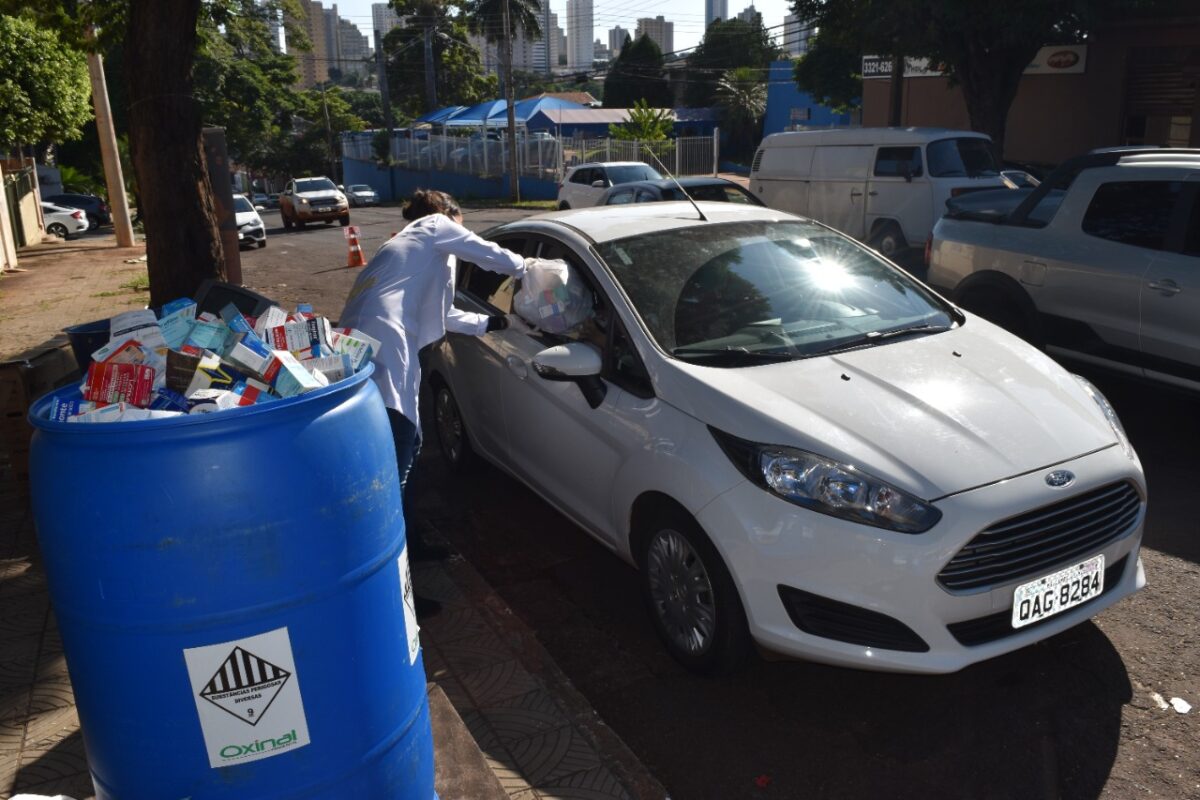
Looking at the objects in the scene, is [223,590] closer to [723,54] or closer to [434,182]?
[434,182]

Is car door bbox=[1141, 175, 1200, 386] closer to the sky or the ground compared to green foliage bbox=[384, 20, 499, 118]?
closer to the ground

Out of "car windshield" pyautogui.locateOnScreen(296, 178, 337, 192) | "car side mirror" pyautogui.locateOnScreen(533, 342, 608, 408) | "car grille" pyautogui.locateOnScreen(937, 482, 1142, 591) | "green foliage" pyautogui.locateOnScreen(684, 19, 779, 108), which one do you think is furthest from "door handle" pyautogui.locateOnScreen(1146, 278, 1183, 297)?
"green foliage" pyautogui.locateOnScreen(684, 19, 779, 108)

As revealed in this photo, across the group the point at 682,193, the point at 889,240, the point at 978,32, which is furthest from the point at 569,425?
the point at 978,32

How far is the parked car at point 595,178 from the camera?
815 inches

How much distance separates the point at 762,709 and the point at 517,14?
51597mm

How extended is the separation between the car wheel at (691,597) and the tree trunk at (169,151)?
354cm

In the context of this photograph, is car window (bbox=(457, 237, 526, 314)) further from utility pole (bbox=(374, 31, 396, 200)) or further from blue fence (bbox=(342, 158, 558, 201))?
utility pole (bbox=(374, 31, 396, 200))

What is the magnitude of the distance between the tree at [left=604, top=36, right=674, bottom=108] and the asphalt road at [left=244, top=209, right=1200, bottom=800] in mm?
56516

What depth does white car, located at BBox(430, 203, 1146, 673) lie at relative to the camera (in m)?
3.12

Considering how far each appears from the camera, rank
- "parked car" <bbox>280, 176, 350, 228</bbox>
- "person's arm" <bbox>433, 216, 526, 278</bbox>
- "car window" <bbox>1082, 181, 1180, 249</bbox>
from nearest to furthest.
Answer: "person's arm" <bbox>433, 216, 526, 278</bbox>, "car window" <bbox>1082, 181, 1180, 249</bbox>, "parked car" <bbox>280, 176, 350, 228</bbox>

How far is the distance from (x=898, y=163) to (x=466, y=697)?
38.6 feet

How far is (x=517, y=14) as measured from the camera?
166 feet

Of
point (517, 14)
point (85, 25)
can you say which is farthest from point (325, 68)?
point (85, 25)

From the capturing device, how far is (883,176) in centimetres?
1364
